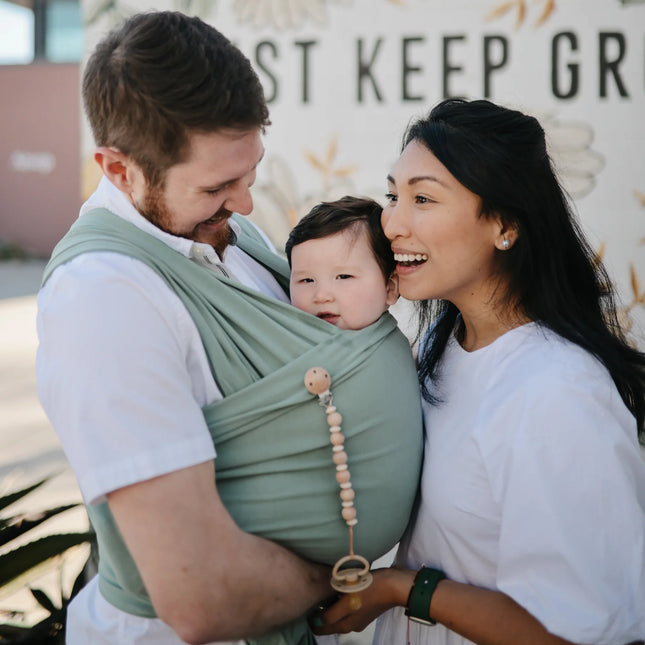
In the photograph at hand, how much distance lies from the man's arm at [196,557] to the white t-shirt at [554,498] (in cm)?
41

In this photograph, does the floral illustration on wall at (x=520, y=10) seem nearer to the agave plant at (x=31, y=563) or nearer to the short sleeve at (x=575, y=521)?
the short sleeve at (x=575, y=521)

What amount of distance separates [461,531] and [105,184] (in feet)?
3.16

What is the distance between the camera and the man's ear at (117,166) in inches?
62.4

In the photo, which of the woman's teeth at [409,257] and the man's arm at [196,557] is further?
the woman's teeth at [409,257]

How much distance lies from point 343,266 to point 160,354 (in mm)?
667

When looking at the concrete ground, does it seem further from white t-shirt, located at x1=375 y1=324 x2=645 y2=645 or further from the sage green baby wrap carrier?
white t-shirt, located at x1=375 y1=324 x2=645 y2=645

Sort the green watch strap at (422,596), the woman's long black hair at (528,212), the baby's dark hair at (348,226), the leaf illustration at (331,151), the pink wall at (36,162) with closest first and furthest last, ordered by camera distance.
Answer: the green watch strap at (422,596)
the woman's long black hair at (528,212)
the baby's dark hair at (348,226)
the leaf illustration at (331,151)
the pink wall at (36,162)

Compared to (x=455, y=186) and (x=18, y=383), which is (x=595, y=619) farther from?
(x=18, y=383)

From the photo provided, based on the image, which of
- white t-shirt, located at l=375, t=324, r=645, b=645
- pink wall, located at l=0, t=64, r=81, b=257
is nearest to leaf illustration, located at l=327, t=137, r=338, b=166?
white t-shirt, located at l=375, t=324, r=645, b=645

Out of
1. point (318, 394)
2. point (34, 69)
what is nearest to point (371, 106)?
point (318, 394)

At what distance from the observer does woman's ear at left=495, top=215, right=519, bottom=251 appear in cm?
188

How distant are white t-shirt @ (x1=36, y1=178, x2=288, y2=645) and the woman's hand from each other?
51cm

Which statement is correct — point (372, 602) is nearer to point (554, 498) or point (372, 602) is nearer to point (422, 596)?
point (422, 596)

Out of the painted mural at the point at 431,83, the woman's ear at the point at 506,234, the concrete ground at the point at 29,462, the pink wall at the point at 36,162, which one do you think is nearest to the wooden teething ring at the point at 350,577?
the woman's ear at the point at 506,234
